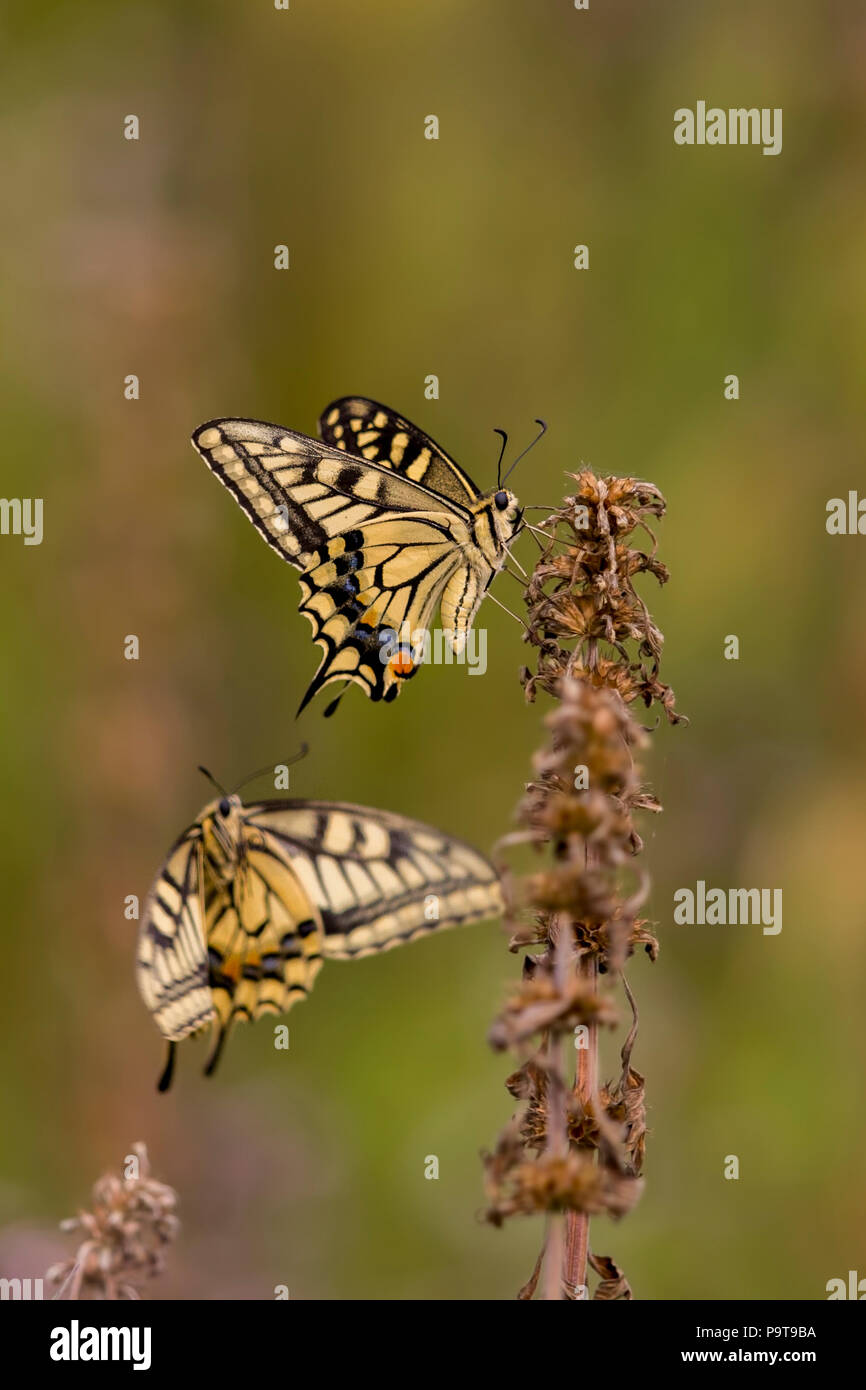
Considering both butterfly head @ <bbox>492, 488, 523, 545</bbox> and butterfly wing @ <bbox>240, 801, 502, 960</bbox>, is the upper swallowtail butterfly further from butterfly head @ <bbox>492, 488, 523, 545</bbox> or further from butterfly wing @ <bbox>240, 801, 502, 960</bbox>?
butterfly head @ <bbox>492, 488, 523, 545</bbox>

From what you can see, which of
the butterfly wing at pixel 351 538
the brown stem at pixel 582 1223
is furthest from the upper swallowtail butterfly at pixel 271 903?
the butterfly wing at pixel 351 538

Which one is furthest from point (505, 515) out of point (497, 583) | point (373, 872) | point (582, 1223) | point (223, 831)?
point (582, 1223)

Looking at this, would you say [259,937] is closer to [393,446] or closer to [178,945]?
[178,945]

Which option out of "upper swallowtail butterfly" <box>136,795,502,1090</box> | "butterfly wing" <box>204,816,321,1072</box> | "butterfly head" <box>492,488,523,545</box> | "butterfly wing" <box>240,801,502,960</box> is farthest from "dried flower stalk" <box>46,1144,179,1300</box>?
"butterfly head" <box>492,488,523,545</box>

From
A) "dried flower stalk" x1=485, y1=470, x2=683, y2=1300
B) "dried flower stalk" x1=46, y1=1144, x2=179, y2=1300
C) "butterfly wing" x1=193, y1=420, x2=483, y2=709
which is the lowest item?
"dried flower stalk" x1=46, y1=1144, x2=179, y2=1300

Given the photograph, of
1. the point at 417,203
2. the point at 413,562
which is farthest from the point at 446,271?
the point at 413,562

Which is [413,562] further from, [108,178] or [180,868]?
[108,178]
